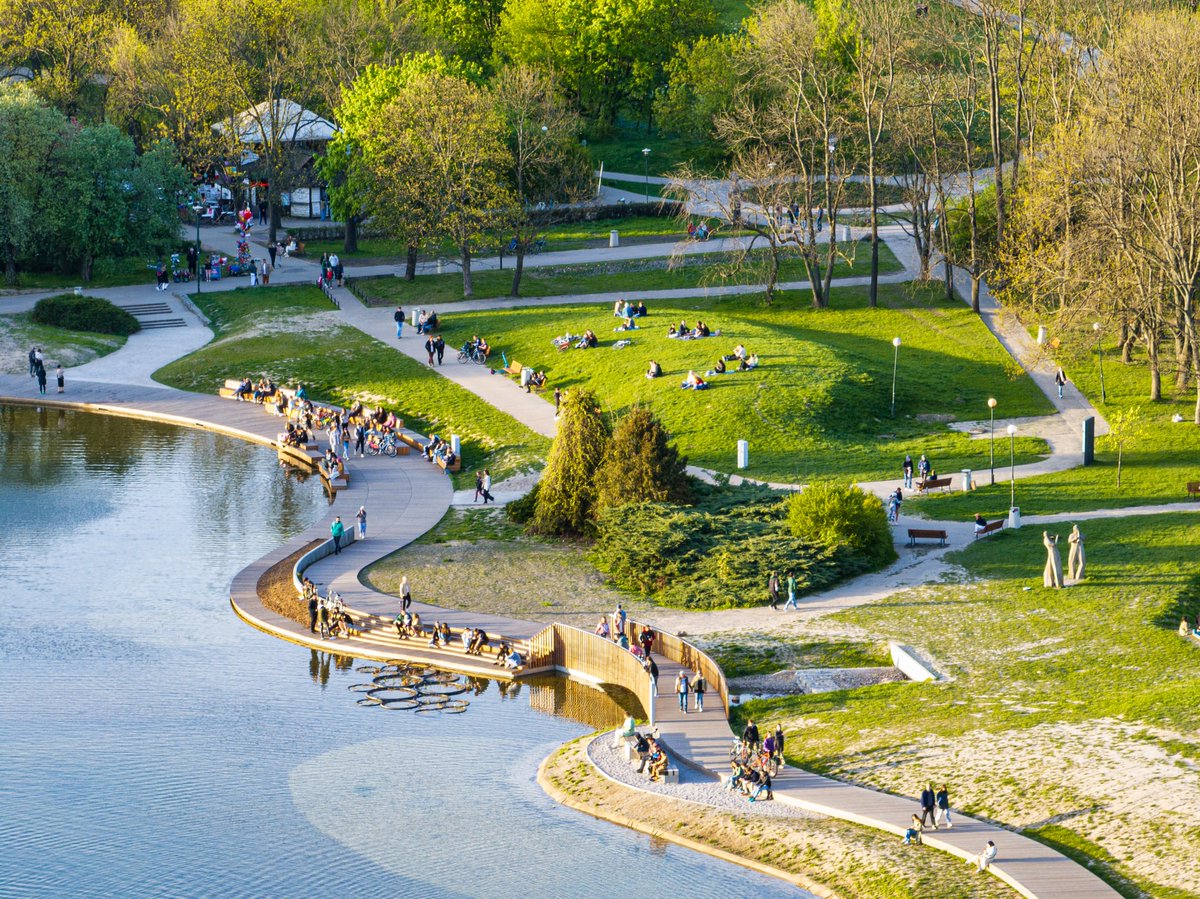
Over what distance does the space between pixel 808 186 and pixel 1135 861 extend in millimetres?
54265

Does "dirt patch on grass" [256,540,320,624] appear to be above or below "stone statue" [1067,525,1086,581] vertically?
below

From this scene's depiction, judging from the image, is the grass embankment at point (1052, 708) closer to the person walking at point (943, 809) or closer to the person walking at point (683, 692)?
the person walking at point (943, 809)

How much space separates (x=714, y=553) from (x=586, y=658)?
7292 millimetres

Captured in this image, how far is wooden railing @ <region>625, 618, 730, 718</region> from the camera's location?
43812 millimetres

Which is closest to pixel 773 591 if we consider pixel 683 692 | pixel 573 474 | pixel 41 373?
pixel 683 692

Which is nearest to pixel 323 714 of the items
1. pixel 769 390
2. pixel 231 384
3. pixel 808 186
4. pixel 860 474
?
pixel 860 474

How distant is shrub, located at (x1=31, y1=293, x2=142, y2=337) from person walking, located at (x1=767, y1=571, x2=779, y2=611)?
50394mm

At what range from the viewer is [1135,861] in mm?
33562

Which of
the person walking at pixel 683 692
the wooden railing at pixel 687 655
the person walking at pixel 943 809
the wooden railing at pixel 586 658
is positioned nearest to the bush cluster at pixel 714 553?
the wooden railing at pixel 687 655

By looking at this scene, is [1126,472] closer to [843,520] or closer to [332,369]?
[843,520]

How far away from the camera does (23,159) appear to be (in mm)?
91750

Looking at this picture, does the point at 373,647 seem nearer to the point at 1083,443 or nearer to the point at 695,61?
the point at 1083,443

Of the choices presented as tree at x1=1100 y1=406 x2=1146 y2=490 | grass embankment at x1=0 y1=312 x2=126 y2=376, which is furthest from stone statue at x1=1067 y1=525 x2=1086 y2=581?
grass embankment at x1=0 y1=312 x2=126 y2=376

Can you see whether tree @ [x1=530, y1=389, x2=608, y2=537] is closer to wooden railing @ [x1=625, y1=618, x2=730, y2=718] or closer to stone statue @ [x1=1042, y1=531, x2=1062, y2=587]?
wooden railing @ [x1=625, y1=618, x2=730, y2=718]
